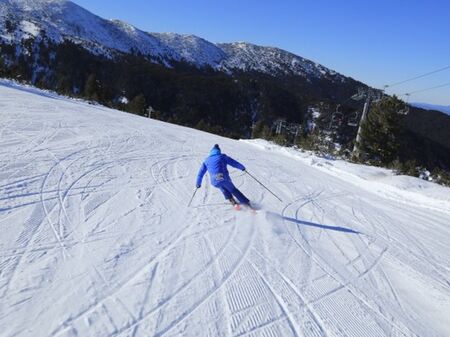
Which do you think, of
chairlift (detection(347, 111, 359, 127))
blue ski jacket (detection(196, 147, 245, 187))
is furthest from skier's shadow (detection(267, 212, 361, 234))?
chairlift (detection(347, 111, 359, 127))

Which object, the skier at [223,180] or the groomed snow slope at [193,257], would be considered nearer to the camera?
the groomed snow slope at [193,257]

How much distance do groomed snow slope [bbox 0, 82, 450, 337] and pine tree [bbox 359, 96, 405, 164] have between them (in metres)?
22.9

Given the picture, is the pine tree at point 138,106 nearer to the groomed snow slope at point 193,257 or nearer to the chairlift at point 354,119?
the chairlift at point 354,119

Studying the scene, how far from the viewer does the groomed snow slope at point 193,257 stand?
184 inches

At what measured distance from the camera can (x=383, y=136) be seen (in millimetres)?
34844

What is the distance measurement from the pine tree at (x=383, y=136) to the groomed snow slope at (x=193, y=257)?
75.3ft

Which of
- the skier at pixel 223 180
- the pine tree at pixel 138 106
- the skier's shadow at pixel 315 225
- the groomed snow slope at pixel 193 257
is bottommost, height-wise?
the pine tree at pixel 138 106

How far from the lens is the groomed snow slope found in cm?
467

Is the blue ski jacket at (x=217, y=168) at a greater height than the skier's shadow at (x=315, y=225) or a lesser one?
greater

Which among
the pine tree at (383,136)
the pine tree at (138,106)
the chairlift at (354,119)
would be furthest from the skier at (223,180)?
the pine tree at (138,106)

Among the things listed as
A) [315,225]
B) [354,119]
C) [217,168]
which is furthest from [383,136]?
[217,168]

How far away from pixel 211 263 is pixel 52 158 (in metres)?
6.73

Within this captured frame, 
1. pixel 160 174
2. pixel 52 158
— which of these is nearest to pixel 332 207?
pixel 160 174

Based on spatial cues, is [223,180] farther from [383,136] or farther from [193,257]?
[383,136]
